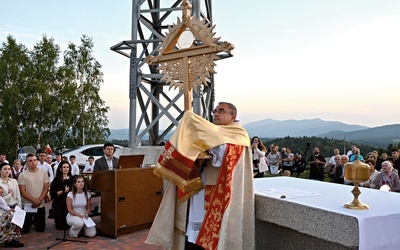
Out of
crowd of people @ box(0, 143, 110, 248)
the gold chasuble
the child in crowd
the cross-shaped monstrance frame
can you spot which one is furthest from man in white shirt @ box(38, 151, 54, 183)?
the gold chasuble

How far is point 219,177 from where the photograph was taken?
12.3 feet

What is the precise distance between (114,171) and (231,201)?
3.56m

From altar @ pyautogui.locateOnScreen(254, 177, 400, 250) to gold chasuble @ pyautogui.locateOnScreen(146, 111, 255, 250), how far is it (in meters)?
0.24

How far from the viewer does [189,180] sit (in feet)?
12.8

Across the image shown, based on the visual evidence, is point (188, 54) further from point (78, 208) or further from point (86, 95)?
point (86, 95)

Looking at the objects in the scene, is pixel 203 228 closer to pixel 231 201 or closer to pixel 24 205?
pixel 231 201

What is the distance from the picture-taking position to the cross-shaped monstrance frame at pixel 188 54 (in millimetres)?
4082

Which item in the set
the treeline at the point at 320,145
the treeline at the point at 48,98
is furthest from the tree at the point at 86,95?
the treeline at the point at 320,145

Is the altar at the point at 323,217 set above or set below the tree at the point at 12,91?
below

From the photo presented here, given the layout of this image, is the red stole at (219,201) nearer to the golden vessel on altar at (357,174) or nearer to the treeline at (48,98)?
the golden vessel on altar at (357,174)

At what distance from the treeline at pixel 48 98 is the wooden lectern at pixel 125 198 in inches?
702

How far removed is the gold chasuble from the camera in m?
3.61

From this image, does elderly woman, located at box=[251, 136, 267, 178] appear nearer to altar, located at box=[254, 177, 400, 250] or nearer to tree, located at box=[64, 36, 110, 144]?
altar, located at box=[254, 177, 400, 250]

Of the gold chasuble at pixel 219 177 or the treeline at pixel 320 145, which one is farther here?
the treeline at pixel 320 145
